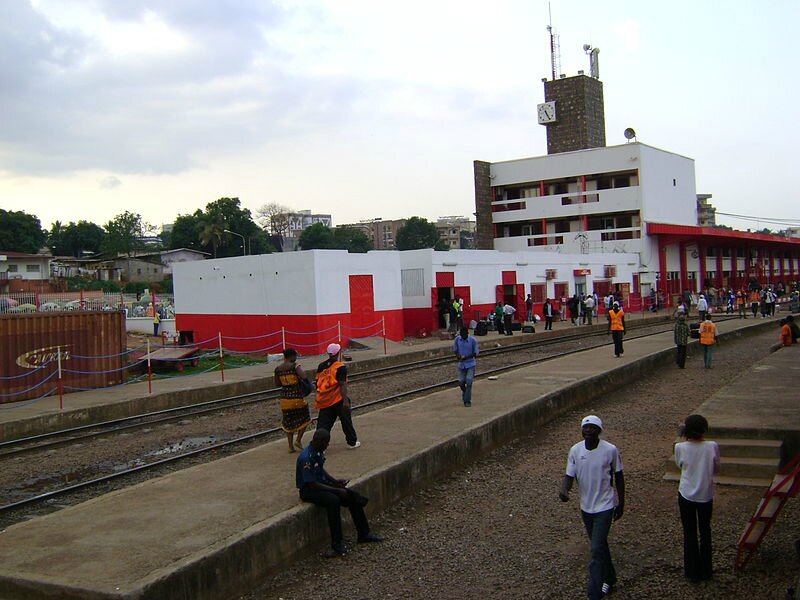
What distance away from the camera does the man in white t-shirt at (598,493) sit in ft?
19.0

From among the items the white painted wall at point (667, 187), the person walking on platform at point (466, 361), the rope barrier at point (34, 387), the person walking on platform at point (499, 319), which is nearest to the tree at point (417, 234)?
the white painted wall at point (667, 187)

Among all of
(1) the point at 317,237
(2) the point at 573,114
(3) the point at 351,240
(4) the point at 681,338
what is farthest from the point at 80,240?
(4) the point at 681,338

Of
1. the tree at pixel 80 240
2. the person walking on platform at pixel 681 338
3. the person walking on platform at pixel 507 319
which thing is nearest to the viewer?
the person walking on platform at pixel 681 338

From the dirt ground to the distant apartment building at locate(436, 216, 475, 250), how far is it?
13198 cm

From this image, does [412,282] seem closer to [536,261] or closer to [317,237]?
[536,261]

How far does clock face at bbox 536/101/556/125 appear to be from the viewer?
2413 inches

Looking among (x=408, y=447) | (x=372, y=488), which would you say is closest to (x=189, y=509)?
(x=372, y=488)

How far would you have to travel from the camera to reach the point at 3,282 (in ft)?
130

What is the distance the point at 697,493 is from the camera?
6.05 meters

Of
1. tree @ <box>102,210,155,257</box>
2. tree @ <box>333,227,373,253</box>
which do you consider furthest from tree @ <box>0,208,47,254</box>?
tree @ <box>333,227,373,253</box>

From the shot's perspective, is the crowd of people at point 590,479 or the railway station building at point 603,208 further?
the railway station building at point 603,208

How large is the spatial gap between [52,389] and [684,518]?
16.0 meters

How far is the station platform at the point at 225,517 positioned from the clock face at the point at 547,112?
51.1 metres

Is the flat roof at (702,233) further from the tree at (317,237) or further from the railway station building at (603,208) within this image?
the tree at (317,237)
